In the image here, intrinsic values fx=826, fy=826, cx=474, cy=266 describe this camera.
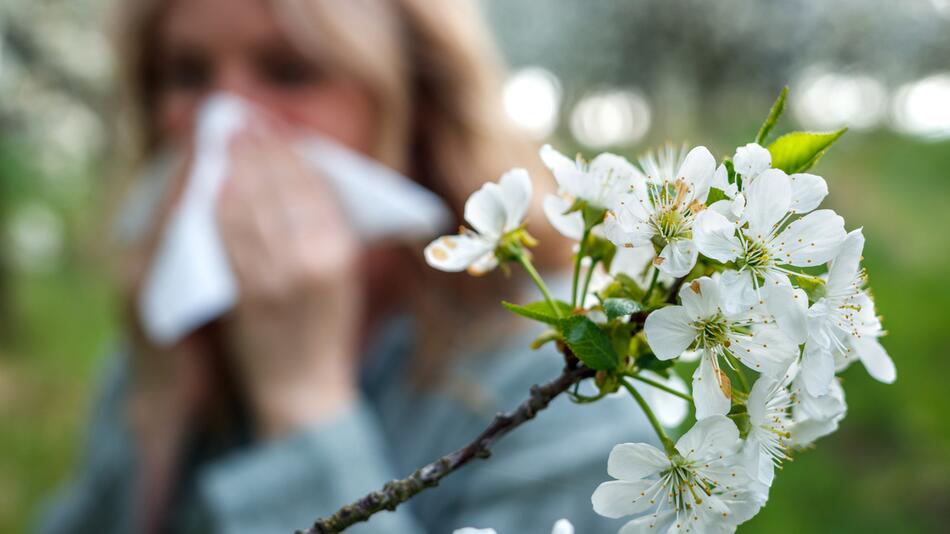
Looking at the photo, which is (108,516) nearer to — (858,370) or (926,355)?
(858,370)

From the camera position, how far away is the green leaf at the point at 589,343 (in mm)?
228

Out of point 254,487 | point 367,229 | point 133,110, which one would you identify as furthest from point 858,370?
point 133,110

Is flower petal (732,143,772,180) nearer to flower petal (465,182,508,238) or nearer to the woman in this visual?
flower petal (465,182,508,238)

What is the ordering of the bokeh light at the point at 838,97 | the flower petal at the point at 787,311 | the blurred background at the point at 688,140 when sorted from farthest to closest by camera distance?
the bokeh light at the point at 838,97 < the blurred background at the point at 688,140 < the flower petal at the point at 787,311

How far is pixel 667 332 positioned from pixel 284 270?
35.5 inches

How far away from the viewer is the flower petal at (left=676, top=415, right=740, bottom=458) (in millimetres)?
217

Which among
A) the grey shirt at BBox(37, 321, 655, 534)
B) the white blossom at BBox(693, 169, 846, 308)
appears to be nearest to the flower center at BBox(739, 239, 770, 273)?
the white blossom at BBox(693, 169, 846, 308)

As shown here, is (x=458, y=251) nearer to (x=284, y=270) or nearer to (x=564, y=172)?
(x=564, y=172)

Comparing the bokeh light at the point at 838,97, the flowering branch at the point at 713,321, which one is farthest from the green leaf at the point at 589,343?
the bokeh light at the point at 838,97

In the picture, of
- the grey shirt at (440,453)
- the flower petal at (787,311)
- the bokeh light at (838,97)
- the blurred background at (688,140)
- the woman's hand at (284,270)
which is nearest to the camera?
the flower petal at (787,311)

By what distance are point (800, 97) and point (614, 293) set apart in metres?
2.90

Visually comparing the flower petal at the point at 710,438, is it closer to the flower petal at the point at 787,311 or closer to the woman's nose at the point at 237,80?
the flower petal at the point at 787,311

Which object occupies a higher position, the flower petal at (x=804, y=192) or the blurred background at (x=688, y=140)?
the blurred background at (x=688, y=140)

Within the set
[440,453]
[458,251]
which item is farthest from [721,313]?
[440,453]
